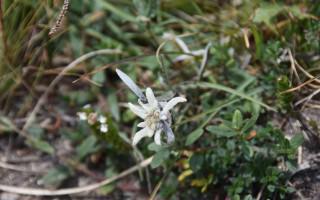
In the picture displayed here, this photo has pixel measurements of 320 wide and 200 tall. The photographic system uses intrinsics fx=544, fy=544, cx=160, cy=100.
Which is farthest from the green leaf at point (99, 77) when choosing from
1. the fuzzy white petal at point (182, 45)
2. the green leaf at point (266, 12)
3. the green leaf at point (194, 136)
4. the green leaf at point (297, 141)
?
the green leaf at point (297, 141)

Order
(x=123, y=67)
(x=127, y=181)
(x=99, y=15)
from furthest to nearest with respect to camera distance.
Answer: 1. (x=99, y=15)
2. (x=123, y=67)
3. (x=127, y=181)

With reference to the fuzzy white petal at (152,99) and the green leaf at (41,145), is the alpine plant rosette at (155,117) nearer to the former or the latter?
the fuzzy white petal at (152,99)

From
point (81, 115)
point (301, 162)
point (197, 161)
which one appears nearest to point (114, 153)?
point (81, 115)

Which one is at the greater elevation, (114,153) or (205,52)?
(205,52)

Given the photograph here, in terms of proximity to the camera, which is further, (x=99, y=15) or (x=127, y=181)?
(x=99, y=15)

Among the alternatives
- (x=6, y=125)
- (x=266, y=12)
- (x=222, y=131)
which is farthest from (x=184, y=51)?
(x=6, y=125)

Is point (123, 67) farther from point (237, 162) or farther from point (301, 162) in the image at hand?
point (301, 162)

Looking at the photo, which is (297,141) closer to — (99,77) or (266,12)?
(266,12)
